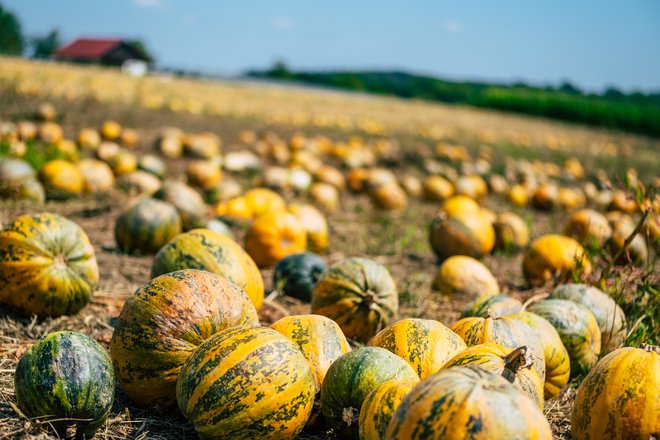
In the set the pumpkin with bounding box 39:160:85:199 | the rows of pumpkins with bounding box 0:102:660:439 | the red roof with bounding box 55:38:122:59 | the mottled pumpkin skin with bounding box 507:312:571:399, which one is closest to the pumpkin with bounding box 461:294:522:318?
the rows of pumpkins with bounding box 0:102:660:439

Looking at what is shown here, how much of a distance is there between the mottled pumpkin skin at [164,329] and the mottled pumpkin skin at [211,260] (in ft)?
2.63

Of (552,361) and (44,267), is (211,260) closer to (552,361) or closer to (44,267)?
(44,267)

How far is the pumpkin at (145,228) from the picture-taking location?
5.99m

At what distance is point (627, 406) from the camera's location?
271cm

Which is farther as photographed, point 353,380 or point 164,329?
point 164,329

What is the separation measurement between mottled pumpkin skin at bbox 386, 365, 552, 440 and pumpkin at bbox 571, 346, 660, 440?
74cm

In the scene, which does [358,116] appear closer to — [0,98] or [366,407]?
[0,98]

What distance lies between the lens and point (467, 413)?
2045 mm

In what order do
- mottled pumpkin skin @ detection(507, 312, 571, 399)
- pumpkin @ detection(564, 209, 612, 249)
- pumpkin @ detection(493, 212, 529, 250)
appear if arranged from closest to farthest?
mottled pumpkin skin @ detection(507, 312, 571, 399), pumpkin @ detection(564, 209, 612, 249), pumpkin @ detection(493, 212, 529, 250)

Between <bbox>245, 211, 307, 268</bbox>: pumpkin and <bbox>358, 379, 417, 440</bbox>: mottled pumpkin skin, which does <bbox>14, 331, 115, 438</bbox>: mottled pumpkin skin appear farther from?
<bbox>245, 211, 307, 268</bbox>: pumpkin

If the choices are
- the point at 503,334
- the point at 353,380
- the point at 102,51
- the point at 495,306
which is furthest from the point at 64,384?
the point at 102,51

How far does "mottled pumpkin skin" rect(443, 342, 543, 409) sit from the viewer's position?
8.36 ft

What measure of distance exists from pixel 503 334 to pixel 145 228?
3931 mm

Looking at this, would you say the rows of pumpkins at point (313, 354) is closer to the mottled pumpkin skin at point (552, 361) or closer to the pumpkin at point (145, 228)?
the mottled pumpkin skin at point (552, 361)
